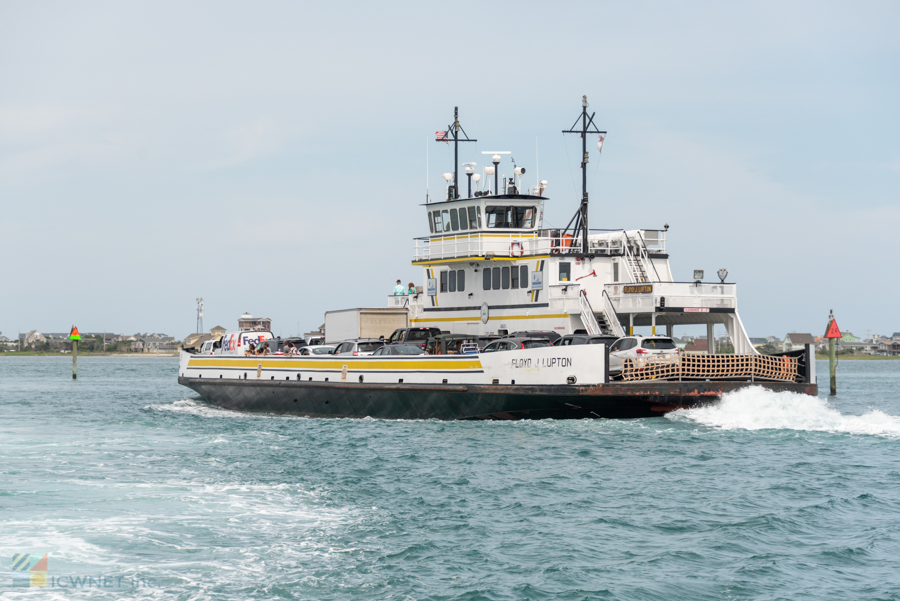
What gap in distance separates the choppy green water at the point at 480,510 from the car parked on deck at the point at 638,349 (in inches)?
64.7

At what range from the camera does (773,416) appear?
24.4 metres

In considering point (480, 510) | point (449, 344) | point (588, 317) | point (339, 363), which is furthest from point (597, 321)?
point (480, 510)

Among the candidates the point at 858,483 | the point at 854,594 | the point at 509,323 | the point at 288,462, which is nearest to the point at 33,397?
the point at 509,323

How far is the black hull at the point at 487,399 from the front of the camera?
2378 cm

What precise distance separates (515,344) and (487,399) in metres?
1.91

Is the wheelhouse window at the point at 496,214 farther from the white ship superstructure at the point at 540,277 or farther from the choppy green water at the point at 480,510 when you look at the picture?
the choppy green water at the point at 480,510

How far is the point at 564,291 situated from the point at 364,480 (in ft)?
44.5

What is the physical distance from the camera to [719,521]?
13.7 metres

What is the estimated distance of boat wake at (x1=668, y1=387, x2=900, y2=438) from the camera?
23.9 m

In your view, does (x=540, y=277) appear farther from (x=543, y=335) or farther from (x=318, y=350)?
(x=318, y=350)

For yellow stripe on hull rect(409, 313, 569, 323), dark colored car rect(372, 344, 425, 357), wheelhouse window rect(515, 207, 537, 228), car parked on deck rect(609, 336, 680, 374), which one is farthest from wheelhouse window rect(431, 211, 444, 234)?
car parked on deck rect(609, 336, 680, 374)

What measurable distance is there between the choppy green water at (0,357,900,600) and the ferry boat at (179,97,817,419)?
98 cm

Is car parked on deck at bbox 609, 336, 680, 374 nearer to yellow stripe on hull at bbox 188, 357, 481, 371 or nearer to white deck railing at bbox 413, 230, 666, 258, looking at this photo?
yellow stripe on hull at bbox 188, 357, 481, 371

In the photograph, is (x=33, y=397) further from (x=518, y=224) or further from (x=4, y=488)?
(x=4, y=488)
